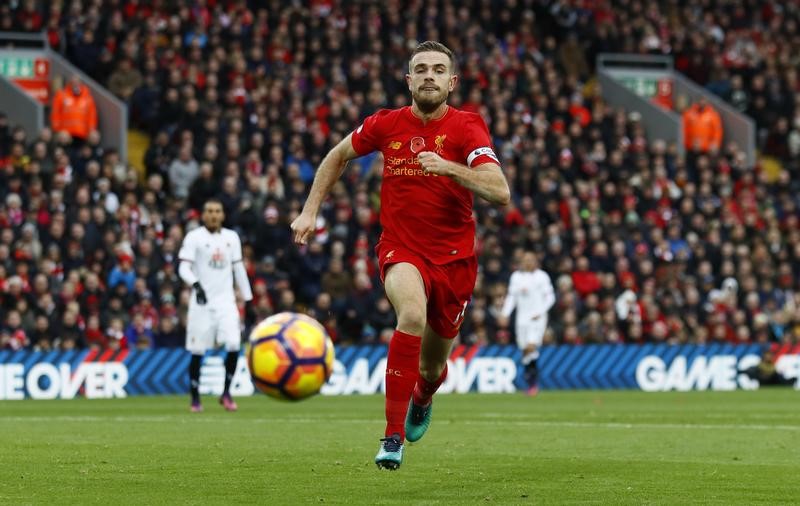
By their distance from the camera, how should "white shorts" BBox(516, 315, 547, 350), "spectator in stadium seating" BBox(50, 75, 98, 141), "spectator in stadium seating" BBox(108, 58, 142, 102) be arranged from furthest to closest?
"spectator in stadium seating" BBox(108, 58, 142, 102)
"spectator in stadium seating" BBox(50, 75, 98, 141)
"white shorts" BBox(516, 315, 547, 350)

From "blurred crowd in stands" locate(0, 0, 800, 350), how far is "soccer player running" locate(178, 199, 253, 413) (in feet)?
15.5

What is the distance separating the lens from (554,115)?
31953 millimetres

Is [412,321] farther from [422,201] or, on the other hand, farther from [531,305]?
[531,305]

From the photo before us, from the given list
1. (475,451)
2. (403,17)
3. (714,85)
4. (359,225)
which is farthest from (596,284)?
(475,451)

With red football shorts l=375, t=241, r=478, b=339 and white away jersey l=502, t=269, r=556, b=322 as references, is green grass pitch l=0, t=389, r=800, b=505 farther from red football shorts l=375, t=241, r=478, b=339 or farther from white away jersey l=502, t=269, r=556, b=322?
white away jersey l=502, t=269, r=556, b=322

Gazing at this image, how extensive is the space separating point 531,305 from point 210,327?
7157 millimetres

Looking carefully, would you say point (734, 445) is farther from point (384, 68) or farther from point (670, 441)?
point (384, 68)

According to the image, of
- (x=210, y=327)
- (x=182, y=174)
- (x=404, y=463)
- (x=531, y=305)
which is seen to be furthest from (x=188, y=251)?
(x=404, y=463)

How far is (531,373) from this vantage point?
2414 cm

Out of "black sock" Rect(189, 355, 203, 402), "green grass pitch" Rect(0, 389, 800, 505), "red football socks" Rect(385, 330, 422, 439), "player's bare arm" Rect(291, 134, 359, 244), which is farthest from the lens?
"black sock" Rect(189, 355, 203, 402)

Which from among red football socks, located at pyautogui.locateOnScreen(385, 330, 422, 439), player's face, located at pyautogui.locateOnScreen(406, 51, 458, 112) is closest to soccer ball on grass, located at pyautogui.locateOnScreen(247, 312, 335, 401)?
red football socks, located at pyautogui.locateOnScreen(385, 330, 422, 439)

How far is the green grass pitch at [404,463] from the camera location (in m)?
8.83

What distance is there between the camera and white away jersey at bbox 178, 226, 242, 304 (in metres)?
18.5

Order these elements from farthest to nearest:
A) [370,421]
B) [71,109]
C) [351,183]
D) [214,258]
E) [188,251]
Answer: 1. [351,183]
2. [71,109]
3. [214,258]
4. [188,251]
5. [370,421]
